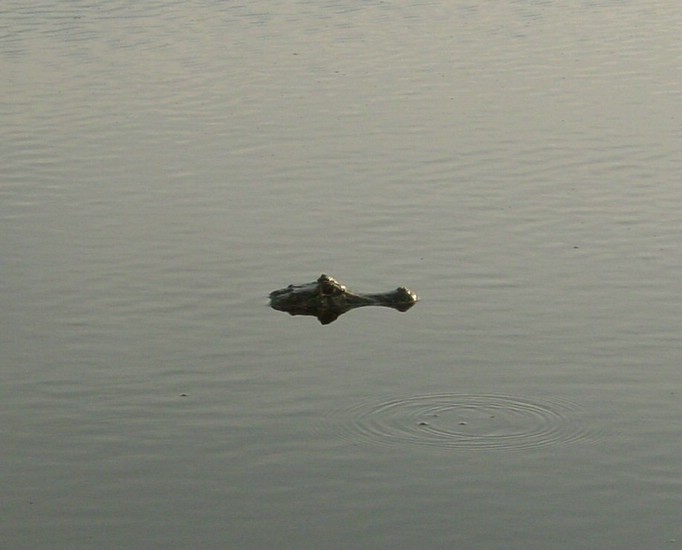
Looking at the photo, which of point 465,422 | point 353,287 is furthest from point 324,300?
point 465,422

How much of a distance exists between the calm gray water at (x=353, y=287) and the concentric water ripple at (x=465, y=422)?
3 centimetres

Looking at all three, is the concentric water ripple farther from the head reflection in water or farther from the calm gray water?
the head reflection in water

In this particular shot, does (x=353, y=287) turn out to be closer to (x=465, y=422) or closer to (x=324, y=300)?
(x=324, y=300)

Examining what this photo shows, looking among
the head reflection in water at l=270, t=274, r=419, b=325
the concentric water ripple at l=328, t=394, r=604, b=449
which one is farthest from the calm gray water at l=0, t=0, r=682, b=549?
the head reflection in water at l=270, t=274, r=419, b=325

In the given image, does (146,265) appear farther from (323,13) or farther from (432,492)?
(323,13)

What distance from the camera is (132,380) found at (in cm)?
1725

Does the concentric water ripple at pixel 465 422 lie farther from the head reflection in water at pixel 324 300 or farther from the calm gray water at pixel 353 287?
the head reflection in water at pixel 324 300

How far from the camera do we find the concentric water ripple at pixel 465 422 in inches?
604

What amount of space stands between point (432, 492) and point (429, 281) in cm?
632

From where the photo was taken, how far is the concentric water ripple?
15.4 meters

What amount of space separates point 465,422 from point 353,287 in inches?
186

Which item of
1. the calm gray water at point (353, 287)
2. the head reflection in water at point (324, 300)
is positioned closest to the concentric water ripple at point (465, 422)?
the calm gray water at point (353, 287)

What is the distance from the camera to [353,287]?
20250 millimetres

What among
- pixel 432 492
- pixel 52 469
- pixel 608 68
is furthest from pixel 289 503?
pixel 608 68
